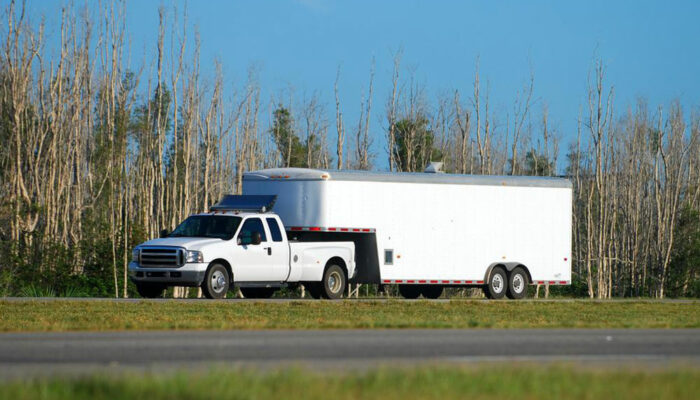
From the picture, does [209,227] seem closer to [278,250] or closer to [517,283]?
[278,250]

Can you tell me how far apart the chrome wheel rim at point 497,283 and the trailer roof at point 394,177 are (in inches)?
94.7

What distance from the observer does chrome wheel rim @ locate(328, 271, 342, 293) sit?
94.8 feet

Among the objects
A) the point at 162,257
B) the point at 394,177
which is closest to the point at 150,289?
the point at 162,257

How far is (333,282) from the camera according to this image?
29031mm

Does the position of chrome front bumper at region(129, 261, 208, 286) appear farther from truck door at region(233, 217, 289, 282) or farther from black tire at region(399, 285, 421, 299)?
black tire at region(399, 285, 421, 299)

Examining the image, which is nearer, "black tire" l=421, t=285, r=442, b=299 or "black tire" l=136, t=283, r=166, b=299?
"black tire" l=136, t=283, r=166, b=299

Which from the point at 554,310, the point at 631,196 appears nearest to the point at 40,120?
the point at 554,310

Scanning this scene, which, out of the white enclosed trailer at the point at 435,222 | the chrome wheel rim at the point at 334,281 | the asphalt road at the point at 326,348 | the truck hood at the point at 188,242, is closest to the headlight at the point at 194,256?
the truck hood at the point at 188,242

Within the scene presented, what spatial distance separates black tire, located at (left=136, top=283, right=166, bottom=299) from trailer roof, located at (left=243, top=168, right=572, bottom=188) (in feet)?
13.3

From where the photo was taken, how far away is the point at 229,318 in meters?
20.0

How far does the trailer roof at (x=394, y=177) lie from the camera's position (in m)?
28.8

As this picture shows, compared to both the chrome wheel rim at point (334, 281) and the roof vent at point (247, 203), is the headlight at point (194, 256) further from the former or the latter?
the chrome wheel rim at point (334, 281)

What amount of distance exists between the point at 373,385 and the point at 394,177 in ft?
68.0

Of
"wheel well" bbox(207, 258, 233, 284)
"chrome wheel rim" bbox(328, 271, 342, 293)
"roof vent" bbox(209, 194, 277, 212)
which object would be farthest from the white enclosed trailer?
"wheel well" bbox(207, 258, 233, 284)
